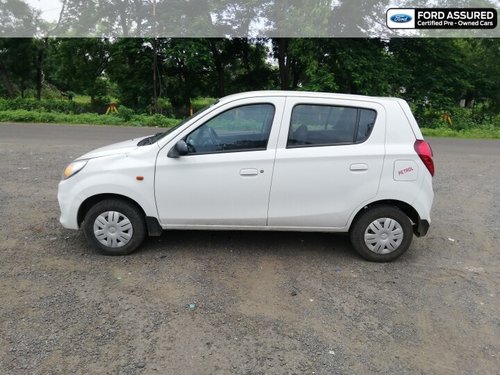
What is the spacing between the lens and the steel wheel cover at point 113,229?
166 inches

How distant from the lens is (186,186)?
13.5ft

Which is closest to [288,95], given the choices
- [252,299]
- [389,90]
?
[252,299]

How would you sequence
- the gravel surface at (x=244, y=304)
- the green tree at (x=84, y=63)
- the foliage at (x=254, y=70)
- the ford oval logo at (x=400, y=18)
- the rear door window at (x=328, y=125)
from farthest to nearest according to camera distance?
the green tree at (x=84, y=63), the ford oval logo at (x=400, y=18), the foliage at (x=254, y=70), the rear door window at (x=328, y=125), the gravel surface at (x=244, y=304)

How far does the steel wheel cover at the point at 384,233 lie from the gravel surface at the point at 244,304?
0.24 m

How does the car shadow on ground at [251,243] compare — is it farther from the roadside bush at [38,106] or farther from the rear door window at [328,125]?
the roadside bush at [38,106]

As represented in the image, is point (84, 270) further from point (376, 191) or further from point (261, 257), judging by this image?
point (376, 191)

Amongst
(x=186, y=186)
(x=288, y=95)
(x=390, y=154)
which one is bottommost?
(x=186, y=186)

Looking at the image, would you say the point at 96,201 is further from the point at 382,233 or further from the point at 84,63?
the point at 84,63

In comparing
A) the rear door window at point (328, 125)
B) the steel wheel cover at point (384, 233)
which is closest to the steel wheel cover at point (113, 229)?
the rear door window at point (328, 125)

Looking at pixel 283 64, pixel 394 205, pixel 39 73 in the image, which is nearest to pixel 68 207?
→ pixel 394 205

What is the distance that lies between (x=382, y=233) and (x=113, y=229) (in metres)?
2.88

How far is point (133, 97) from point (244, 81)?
7.70 meters

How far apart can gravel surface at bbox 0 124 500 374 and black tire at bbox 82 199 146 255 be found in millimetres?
162

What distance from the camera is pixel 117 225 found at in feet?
13.9
